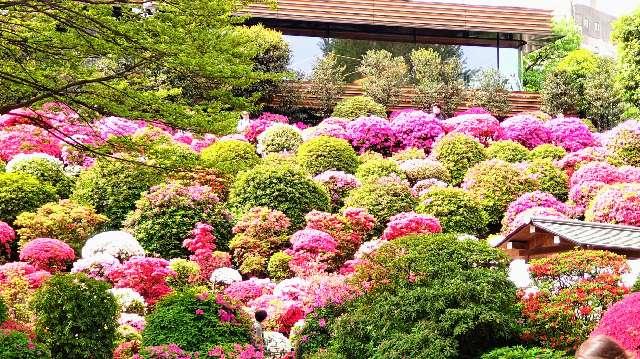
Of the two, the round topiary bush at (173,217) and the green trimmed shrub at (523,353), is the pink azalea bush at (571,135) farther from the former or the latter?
the green trimmed shrub at (523,353)

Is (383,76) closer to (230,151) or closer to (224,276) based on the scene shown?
(230,151)

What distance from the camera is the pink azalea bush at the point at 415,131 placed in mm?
27312

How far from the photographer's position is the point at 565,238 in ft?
50.3

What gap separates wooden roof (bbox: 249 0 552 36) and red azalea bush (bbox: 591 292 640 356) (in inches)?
953

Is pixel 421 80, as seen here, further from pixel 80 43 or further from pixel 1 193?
pixel 80 43

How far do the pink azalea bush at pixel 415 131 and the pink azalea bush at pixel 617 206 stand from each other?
644 centimetres

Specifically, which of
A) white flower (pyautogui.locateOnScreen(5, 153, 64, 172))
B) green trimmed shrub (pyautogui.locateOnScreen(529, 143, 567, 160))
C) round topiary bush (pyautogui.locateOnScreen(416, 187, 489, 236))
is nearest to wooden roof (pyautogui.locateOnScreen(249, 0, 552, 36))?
green trimmed shrub (pyautogui.locateOnScreen(529, 143, 567, 160))

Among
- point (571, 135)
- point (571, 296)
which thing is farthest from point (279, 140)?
point (571, 296)

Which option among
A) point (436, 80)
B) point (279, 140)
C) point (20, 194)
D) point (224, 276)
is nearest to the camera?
point (224, 276)

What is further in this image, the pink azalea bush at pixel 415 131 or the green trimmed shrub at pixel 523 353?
the pink azalea bush at pixel 415 131

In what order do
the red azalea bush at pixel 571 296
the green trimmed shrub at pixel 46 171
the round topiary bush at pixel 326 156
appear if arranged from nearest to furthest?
the red azalea bush at pixel 571 296 < the green trimmed shrub at pixel 46 171 < the round topiary bush at pixel 326 156

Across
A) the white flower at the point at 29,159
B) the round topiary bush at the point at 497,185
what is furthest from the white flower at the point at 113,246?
the round topiary bush at the point at 497,185

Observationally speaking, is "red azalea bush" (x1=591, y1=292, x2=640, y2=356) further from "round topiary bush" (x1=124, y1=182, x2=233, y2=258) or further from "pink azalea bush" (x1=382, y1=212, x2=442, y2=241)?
"round topiary bush" (x1=124, y1=182, x2=233, y2=258)

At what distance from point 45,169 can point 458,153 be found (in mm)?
9428
